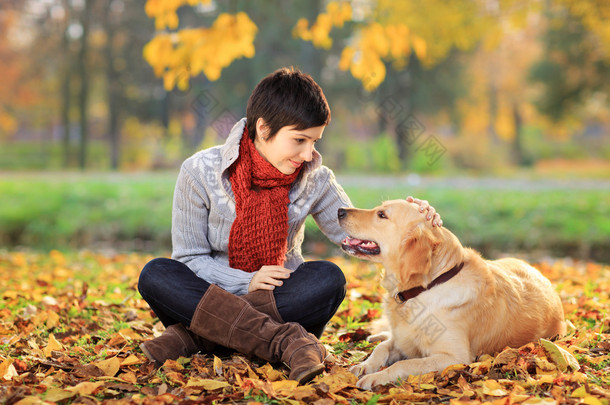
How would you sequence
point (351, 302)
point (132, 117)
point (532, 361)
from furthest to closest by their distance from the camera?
point (132, 117) < point (351, 302) < point (532, 361)

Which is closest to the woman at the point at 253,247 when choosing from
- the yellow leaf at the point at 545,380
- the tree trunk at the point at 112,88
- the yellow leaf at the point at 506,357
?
the yellow leaf at the point at 506,357

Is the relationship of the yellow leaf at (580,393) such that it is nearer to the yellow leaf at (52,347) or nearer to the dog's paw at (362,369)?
the dog's paw at (362,369)

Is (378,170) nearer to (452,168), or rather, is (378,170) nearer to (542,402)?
(452,168)

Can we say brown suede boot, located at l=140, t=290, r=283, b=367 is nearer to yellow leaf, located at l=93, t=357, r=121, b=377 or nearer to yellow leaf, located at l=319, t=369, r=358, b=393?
yellow leaf, located at l=93, t=357, r=121, b=377

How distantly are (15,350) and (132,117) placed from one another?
21.4 meters

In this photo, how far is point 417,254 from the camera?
2.73 meters

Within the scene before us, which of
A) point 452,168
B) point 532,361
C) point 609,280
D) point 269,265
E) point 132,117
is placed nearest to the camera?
point 532,361

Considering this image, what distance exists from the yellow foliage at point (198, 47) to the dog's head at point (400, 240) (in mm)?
2491

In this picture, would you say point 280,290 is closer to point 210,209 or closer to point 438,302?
point 210,209

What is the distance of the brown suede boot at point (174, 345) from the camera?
263 centimetres

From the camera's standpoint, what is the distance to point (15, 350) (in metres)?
2.85

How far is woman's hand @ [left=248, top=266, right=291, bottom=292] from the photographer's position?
2.66 metres

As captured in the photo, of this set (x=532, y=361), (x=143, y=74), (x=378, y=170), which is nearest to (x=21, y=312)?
(x=532, y=361)

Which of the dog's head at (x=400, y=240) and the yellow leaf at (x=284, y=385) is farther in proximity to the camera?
the dog's head at (x=400, y=240)
